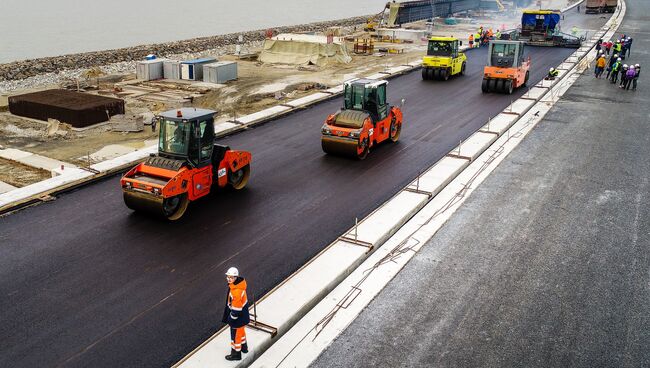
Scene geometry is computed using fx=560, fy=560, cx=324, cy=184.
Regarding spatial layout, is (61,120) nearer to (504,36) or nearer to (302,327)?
(302,327)

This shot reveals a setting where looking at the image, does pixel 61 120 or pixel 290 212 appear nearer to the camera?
pixel 290 212

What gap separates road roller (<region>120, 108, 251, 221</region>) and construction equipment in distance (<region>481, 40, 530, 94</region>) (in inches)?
767

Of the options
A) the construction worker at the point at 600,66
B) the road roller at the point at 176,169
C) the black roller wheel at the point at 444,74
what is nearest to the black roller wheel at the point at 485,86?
the black roller wheel at the point at 444,74

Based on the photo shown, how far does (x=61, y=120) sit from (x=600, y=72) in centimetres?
3199

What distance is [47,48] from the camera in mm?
58688

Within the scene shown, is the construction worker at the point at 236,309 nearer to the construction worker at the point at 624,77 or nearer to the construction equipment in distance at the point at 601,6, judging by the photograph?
the construction worker at the point at 624,77

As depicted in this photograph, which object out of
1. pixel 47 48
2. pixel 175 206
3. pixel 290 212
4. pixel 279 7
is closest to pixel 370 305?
pixel 290 212

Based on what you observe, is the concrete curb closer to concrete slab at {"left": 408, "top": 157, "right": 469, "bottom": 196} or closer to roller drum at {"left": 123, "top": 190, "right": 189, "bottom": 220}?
concrete slab at {"left": 408, "top": 157, "right": 469, "bottom": 196}

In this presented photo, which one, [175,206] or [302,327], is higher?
[175,206]

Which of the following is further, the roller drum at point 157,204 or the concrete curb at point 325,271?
the roller drum at point 157,204

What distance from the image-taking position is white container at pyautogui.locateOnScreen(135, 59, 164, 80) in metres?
35.9

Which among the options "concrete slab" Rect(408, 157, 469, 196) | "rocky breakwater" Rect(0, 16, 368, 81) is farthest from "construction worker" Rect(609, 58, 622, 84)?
"rocky breakwater" Rect(0, 16, 368, 81)

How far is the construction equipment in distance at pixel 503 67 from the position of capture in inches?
1185

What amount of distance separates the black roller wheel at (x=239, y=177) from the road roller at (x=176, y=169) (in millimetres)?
589
